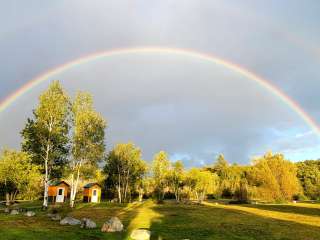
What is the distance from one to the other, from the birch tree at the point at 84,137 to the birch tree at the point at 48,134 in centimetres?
215

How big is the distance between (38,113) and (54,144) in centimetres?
524

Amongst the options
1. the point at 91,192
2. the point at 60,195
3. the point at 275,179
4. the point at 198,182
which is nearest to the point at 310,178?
the point at 275,179

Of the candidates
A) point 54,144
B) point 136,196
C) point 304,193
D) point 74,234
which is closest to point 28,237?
point 74,234

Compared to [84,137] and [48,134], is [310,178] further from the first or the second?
[48,134]

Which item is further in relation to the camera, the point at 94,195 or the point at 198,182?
the point at 198,182

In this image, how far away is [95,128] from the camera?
52156mm

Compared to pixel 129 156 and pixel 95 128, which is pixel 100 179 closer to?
pixel 129 156

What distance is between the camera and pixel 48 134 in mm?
46281

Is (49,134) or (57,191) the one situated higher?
(49,134)

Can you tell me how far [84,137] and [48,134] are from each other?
614 cm

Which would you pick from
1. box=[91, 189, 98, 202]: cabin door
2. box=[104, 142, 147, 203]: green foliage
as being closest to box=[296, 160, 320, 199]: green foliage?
box=[104, 142, 147, 203]: green foliage

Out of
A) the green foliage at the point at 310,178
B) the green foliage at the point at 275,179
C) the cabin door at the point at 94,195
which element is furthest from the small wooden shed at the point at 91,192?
the green foliage at the point at 310,178

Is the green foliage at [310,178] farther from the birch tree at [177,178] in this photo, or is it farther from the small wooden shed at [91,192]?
the small wooden shed at [91,192]

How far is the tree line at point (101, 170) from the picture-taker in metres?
46.2
